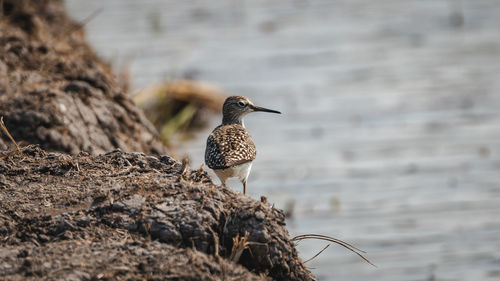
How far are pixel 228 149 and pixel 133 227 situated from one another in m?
2.41

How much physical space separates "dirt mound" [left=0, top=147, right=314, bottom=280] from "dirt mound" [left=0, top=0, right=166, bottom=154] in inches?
98.0

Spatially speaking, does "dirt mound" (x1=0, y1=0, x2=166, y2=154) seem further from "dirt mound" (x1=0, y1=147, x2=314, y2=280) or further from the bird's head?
"dirt mound" (x1=0, y1=147, x2=314, y2=280)

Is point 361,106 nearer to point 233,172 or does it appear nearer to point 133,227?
point 233,172

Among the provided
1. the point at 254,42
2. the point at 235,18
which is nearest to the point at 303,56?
the point at 254,42

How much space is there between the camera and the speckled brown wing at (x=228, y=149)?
7.57m

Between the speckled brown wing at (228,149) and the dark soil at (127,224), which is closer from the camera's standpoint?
the dark soil at (127,224)

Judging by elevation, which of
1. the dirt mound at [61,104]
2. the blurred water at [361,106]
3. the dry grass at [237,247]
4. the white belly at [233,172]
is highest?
the blurred water at [361,106]

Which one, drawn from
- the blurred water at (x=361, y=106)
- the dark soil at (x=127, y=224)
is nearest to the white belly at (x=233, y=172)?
the dark soil at (x=127, y=224)

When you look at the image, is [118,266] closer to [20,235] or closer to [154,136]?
[20,235]

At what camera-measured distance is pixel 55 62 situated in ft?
33.9

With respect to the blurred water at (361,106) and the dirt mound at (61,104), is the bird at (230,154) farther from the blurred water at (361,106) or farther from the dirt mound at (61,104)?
the blurred water at (361,106)

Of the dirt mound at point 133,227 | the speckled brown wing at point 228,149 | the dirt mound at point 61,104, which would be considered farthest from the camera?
the dirt mound at point 61,104

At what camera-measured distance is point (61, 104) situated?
361 inches

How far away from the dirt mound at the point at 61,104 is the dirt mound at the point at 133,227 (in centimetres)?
249
